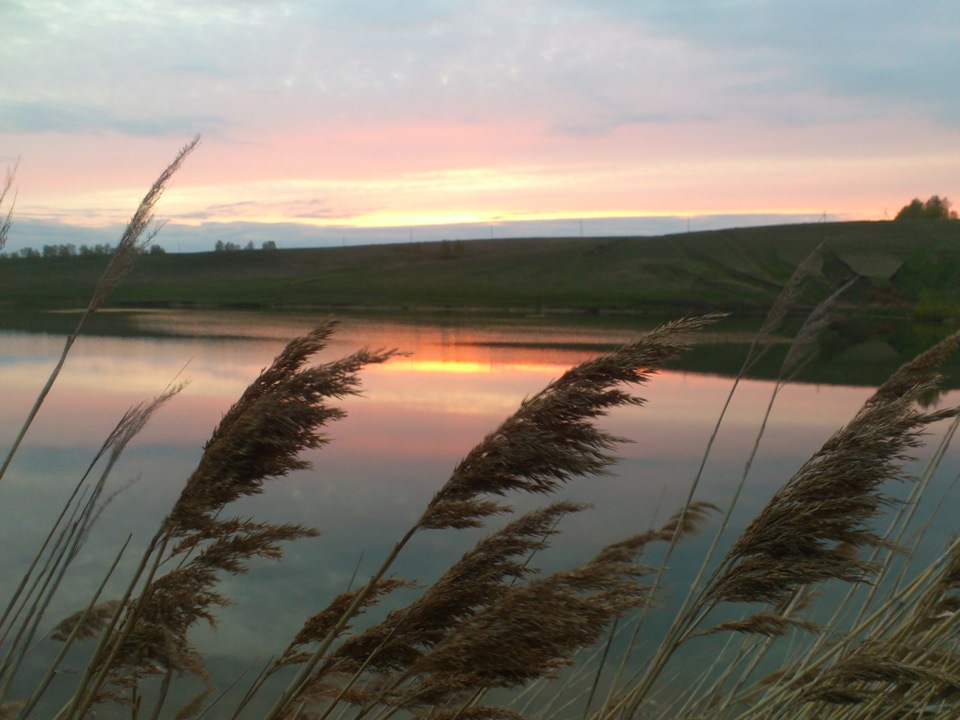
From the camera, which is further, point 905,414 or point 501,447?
point 905,414

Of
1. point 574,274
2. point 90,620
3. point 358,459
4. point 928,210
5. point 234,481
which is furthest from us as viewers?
point 928,210

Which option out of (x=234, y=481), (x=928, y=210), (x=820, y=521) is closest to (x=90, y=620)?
(x=234, y=481)

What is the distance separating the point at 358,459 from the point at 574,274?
194 ft


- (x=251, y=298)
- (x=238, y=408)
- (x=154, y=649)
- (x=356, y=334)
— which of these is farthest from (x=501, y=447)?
(x=251, y=298)

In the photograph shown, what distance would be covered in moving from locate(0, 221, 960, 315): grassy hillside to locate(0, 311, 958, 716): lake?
2886cm

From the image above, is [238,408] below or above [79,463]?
above

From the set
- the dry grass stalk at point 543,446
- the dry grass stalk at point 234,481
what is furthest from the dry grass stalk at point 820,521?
the dry grass stalk at point 234,481

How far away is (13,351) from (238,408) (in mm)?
21963

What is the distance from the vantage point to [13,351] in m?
20.8

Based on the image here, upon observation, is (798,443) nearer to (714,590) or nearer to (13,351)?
(714,590)

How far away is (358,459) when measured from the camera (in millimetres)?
10539

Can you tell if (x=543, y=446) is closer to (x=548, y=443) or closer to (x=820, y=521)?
(x=548, y=443)

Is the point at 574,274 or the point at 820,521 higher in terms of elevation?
the point at 574,274

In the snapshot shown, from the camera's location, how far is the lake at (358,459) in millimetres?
6332
